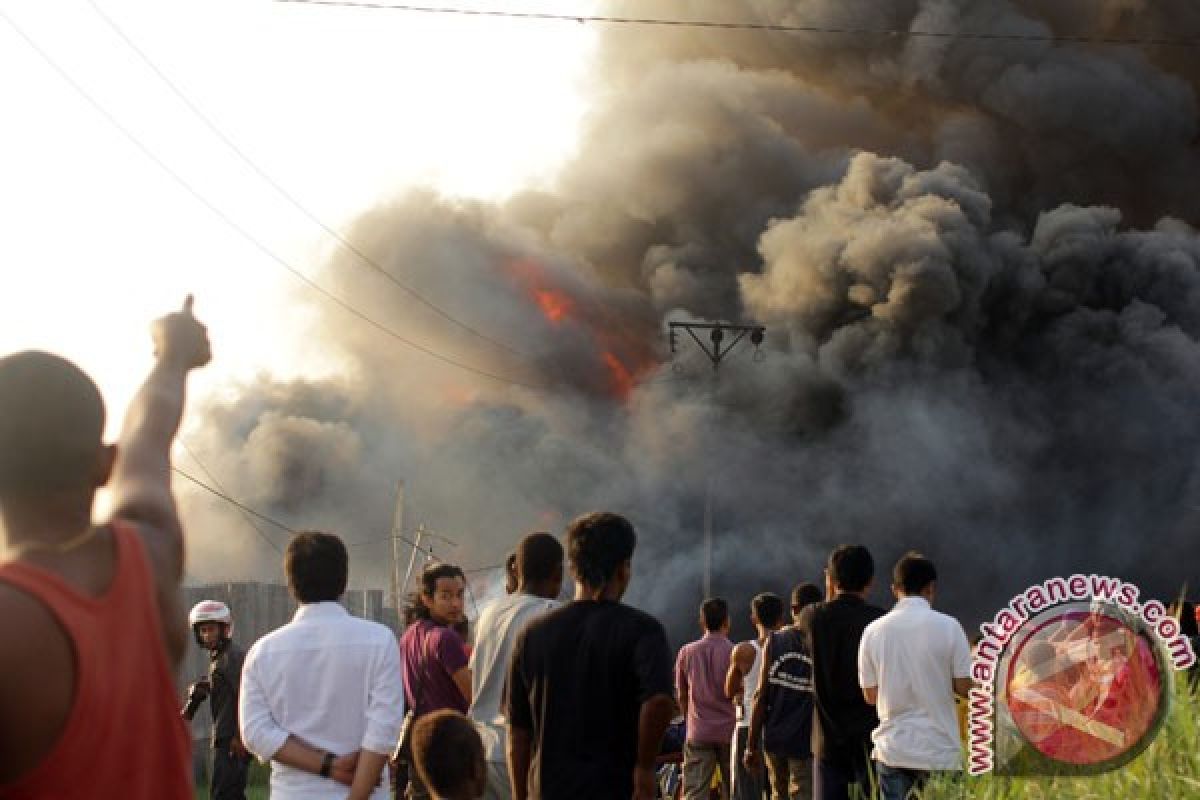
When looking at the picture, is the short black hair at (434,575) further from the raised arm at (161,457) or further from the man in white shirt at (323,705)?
the raised arm at (161,457)

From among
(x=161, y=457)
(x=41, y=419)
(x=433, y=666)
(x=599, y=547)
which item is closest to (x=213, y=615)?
(x=433, y=666)

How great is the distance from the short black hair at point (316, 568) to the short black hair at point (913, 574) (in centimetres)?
292

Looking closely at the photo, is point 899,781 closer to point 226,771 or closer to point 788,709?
point 788,709

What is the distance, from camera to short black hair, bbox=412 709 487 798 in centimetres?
440

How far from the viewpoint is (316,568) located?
527cm

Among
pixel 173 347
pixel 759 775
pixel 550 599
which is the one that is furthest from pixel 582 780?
pixel 759 775

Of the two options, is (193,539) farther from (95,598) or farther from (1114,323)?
(95,598)

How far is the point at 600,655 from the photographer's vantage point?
5098mm

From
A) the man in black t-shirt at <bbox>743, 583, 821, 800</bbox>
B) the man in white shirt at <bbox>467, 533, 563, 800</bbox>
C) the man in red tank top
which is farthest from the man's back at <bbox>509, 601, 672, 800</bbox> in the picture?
the man in black t-shirt at <bbox>743, 583, 821, 800</bbox>

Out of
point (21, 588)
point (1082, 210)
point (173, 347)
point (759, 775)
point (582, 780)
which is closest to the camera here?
point (21, 588)

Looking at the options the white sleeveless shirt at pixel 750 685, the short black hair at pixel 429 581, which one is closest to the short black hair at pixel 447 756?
the short black hair at pixel 429 581

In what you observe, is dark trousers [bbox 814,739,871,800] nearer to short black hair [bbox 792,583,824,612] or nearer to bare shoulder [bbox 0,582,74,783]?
short black hair [bbox 792,583,824,612]

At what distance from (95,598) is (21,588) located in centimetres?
12

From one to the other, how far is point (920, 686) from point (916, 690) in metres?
0.03
